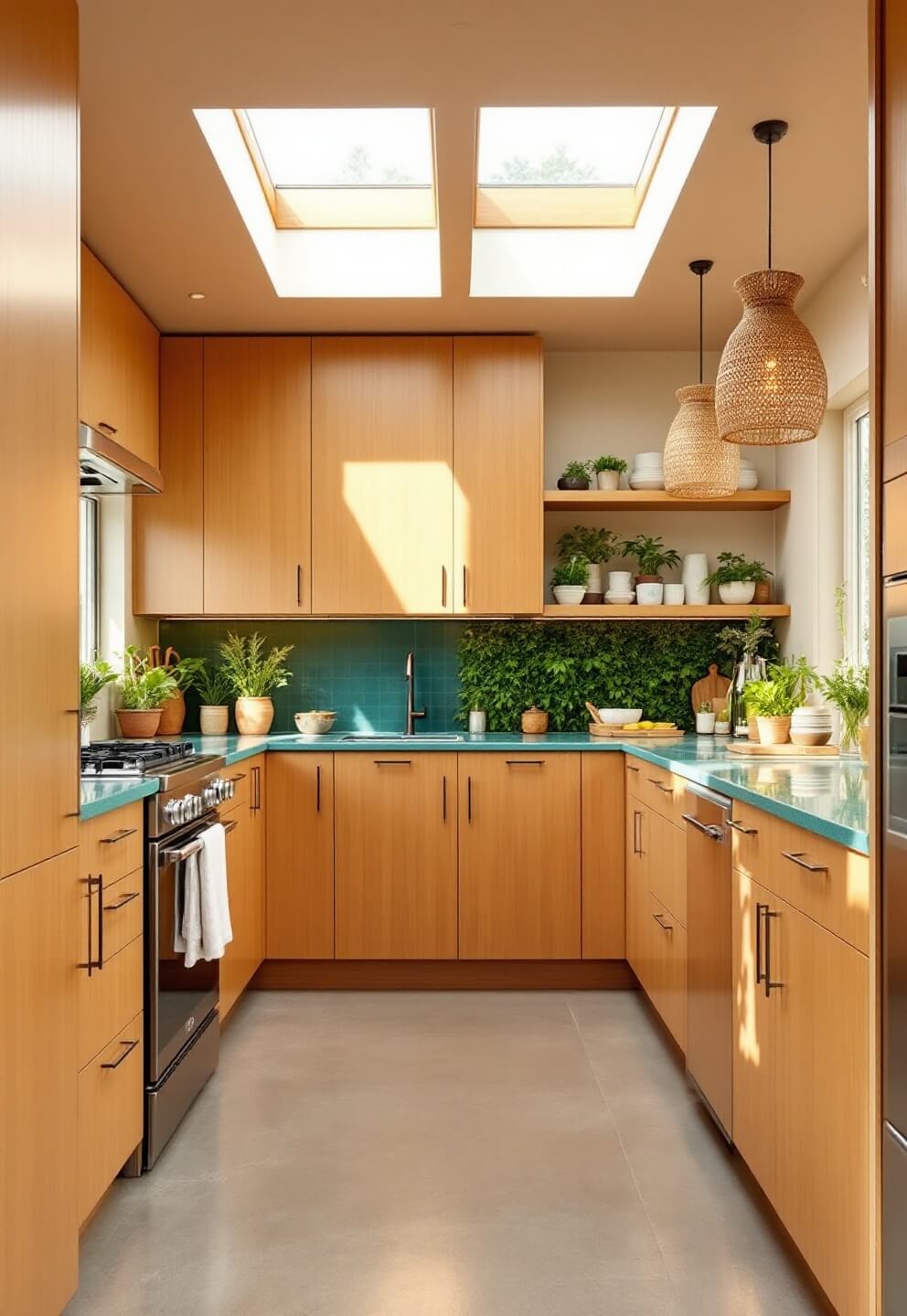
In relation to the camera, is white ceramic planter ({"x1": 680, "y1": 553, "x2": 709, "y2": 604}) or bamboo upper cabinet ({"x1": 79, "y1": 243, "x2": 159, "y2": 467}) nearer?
bamboo upper cabinet ({"x1": 79, "y1": 243, "x2": 159, "y2": 467})

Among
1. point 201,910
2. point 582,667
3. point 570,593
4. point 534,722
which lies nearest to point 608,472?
point 570,593

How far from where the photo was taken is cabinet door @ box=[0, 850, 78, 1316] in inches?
66.2

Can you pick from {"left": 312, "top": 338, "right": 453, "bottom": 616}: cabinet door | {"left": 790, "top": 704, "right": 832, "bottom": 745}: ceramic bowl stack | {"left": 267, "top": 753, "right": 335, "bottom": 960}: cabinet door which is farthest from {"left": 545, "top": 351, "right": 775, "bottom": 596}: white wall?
{"left": 267, "top": 753, "right": 335, "bottom": 960}: cabinet door

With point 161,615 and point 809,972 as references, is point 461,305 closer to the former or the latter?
point 161,615

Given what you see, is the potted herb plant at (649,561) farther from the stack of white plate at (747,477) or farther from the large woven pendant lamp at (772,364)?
the large woven pendant lamp at (772,364)

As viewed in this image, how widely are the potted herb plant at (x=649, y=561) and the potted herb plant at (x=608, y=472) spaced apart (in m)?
0.31

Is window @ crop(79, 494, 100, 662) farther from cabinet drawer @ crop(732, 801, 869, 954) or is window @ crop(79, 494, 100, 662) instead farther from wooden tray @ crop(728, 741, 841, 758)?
cabinet drawer @ crop(732, 801, 869, 954)

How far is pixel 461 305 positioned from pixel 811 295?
1326 mm

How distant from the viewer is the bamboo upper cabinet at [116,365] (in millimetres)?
3525

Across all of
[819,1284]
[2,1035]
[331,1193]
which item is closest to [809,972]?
[819,1284]

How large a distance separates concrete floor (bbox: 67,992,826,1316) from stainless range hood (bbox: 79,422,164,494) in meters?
1.78

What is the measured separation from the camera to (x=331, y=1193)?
2.47m

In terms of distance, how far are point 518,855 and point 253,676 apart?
1.40 metres

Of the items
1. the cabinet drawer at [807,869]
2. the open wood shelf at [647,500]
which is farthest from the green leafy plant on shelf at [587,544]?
the cabinet drawer at [807,869]
